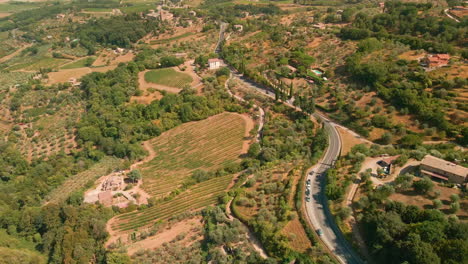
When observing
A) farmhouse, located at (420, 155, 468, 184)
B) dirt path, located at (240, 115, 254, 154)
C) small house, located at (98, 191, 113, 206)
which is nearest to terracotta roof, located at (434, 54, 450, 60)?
farmhouse, located at (420, 155, 468, 184)

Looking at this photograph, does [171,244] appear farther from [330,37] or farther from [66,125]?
[330,37]

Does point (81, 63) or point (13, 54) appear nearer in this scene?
point (81, 63)

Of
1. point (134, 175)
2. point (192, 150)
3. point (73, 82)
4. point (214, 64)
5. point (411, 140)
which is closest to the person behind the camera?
point (411, 140)

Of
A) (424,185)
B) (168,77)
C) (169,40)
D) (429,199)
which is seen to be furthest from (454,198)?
(169,40)

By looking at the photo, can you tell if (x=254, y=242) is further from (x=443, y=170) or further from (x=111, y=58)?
Answer: (x=111, y=58)

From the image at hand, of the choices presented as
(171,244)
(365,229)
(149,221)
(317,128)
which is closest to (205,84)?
(317,128)

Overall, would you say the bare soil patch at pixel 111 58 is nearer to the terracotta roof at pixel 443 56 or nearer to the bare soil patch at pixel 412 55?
the bare soil patch at pixel 412 55

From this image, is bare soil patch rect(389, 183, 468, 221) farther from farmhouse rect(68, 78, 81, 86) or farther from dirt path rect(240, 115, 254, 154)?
farmhouse rect(68, 78, 81, 86)
